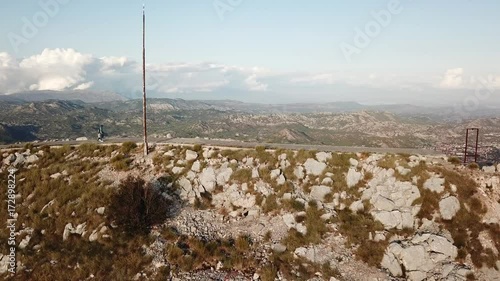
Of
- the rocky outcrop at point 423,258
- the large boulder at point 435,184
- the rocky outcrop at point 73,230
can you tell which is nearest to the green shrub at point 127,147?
the rocky outcrop at point 73,230

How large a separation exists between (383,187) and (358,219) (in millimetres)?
3652

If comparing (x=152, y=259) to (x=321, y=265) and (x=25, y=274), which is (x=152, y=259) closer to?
(x=25, y=274)

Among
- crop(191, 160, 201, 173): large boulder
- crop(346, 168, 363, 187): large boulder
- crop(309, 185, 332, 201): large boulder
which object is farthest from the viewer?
crop(191, 160, 201, 173): large boulder

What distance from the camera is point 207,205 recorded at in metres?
27.1

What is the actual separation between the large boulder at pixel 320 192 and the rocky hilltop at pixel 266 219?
0.26ft

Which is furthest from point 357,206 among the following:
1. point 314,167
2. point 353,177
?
point 314,167

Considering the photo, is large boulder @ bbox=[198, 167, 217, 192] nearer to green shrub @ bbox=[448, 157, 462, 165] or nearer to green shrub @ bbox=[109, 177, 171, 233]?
green shrub @ bbox=[109, 177, 171, 233]

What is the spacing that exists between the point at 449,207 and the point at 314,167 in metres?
10.4

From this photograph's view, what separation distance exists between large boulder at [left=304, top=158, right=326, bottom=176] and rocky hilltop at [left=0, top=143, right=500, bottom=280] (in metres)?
0.10

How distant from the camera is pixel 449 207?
77.1ft

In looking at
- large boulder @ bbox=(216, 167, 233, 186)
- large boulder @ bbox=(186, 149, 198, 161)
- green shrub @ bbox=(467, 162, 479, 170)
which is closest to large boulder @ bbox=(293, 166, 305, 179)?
large boulder @ bbox=(216, 167, 233, 186)

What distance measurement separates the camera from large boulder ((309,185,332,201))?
26.6 metres

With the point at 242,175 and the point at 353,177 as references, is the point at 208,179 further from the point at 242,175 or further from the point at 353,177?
the point at 353,177

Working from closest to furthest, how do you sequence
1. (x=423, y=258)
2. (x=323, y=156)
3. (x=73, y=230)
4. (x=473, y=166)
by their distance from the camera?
(x=423, y=258) < (x=73, y=230) < (x=473, y=166) < (x=323, y=156)
